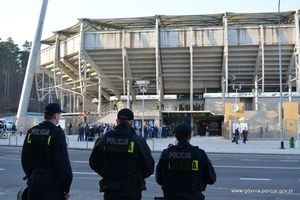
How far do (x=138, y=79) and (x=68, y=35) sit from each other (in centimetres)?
1287

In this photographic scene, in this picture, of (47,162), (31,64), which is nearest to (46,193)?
(47,162)

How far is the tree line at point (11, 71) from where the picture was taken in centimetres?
10462

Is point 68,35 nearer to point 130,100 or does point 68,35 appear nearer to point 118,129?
point 130,100

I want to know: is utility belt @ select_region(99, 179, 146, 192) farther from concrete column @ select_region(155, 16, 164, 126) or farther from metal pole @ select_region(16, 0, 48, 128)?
concrete column @ select_region(155, 16, 164, 126)

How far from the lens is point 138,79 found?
61.4m

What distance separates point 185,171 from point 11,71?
111 m

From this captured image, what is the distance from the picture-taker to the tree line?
10462 cm

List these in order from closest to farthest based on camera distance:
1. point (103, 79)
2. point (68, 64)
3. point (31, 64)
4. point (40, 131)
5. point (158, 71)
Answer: point (40, 131) < point (31, 64) < point (158, 71) < point (103, 79) < point (68, 64)

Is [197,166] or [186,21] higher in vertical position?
[186,21]

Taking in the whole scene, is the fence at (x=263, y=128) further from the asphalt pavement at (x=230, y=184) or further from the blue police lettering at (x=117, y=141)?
the blue police lettering at (x=117, y=141)

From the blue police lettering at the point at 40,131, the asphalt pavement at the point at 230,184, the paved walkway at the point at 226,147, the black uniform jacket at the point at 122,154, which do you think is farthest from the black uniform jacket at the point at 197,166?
the paved walkway at the point at 226,147

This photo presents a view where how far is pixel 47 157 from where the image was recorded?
4.69 meters

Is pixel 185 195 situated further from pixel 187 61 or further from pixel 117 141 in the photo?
pixel 187 61

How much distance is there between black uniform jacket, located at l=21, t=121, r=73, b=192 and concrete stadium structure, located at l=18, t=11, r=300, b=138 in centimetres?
4787
